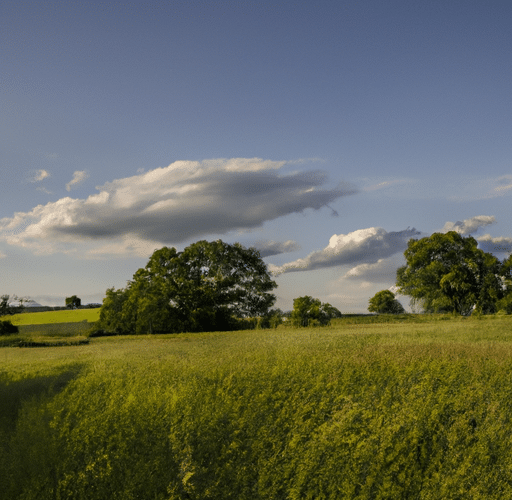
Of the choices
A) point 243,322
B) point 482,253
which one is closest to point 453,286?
point 482,253

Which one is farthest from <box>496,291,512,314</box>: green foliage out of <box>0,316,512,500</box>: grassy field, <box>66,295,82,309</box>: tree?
<box>66,295,82,309</box>: tree

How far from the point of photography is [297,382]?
13.5m

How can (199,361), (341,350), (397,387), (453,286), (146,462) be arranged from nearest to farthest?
(146,462) → (397,387) → (199,361) → (341,350) → (453,286)

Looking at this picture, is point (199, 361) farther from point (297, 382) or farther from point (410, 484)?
point (410, 484)

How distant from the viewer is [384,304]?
10750cm

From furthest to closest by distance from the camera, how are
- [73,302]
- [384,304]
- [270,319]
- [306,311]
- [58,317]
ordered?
[73,302], [384,304], [58,317], [270,319], [306,311]

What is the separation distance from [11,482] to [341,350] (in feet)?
43.0

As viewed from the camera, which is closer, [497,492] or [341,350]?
[497,492]

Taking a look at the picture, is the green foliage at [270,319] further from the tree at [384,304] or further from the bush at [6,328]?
the tree at [384,304]

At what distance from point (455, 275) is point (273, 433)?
4977cm

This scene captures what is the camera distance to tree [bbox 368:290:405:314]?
354 feet

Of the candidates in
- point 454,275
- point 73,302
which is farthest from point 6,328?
point 73,302

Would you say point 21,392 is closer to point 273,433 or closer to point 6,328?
point 273,433

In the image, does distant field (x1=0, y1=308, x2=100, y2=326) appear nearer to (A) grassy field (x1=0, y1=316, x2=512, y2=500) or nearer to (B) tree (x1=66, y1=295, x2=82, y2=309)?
(B) tree (x1=66, y1=295, x2=82, y2=309)
